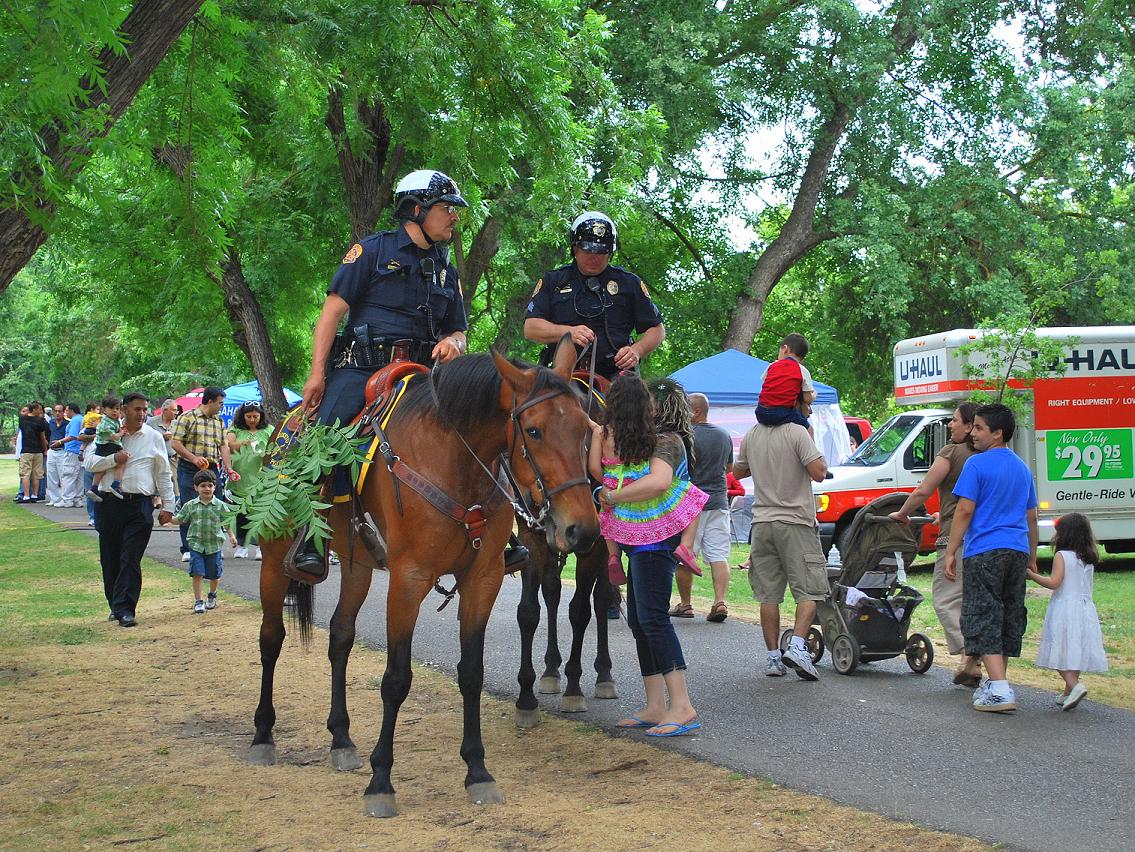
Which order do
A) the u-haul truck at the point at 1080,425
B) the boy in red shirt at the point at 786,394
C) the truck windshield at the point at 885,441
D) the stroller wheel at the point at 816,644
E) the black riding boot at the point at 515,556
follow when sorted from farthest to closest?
the truck windshield at the point at 885,441
the u-haul truck at the point at 1080,425
the stroller wheel at the point at 816,644
the boy in red shirt at the point at 786,394
the black riding boot at the point at 515,556

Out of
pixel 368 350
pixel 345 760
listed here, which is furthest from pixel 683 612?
pixel 368 350

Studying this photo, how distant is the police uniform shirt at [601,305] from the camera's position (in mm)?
7766

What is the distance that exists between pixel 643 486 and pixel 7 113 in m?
3.59

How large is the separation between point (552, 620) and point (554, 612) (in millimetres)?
77

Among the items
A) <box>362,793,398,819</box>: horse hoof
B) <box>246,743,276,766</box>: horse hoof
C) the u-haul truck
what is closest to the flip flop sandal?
<box>362,793,398,819</box>: horse hoof

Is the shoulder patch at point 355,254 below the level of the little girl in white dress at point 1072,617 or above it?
above

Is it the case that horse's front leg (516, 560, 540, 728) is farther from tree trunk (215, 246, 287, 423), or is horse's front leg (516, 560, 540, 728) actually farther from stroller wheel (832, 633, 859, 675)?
tree trunk (215, 246, 287, 423)

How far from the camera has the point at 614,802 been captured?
18.2ft

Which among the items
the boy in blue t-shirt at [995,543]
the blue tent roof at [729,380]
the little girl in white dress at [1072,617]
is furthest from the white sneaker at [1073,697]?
the blue tent roof at [729,380]

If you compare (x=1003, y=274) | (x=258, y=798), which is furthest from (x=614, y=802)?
(x=1003, y=274)

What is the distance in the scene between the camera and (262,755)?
253 inches

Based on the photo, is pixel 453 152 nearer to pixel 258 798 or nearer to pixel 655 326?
pixel 655 326

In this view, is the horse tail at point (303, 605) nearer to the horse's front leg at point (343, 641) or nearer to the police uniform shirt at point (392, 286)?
the horse's front leg at point (343, 641)

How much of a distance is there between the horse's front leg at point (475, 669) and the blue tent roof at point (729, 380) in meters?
15.2
